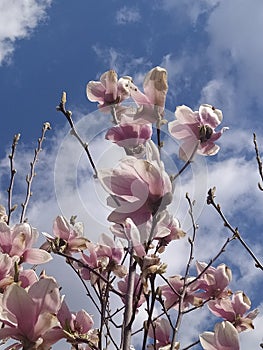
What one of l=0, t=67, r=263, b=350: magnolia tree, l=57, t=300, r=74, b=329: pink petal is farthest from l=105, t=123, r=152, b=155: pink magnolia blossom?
l=57, t=300, r=74, b=329: pink petal

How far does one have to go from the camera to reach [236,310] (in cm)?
194

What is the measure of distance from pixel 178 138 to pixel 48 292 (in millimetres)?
752

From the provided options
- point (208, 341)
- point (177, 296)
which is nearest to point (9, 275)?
point (208, 341)

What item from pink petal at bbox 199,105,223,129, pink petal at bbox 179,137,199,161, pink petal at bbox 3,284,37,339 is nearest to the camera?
pink petal at bbox 3,284,37,339

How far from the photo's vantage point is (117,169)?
44.7 inches

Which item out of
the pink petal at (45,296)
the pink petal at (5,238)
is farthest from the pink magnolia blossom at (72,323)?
the pink petal at (5,238)

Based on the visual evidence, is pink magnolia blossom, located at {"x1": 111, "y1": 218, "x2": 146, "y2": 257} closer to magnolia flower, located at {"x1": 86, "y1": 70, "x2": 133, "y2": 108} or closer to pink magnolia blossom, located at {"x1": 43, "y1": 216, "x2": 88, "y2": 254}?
pink magnolia blossom, located at {"x1": 43, "y1": 216, "x2": 88, "y2": 254}

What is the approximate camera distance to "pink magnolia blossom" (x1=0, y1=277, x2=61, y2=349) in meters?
1.05

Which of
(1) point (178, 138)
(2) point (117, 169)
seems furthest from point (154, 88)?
(2) point (117, 169)

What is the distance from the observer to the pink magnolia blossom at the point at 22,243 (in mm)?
1576

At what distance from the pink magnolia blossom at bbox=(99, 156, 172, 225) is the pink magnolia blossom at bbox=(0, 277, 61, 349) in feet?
0.77

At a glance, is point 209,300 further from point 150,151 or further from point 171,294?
point 150,151

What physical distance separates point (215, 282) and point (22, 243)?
0.87 m

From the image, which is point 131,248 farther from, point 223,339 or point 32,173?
point 32,173
